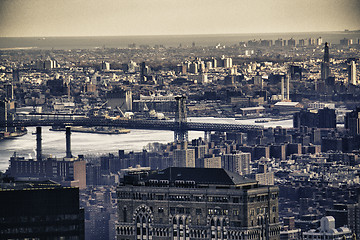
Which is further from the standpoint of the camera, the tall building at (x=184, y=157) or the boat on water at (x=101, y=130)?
the boat on water at (x=101, y=130)

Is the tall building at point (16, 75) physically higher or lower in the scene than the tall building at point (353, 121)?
higher

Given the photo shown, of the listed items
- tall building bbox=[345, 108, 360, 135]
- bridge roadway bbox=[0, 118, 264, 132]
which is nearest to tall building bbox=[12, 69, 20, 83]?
bridge roadway bbox=[0, 118, 264, 132]

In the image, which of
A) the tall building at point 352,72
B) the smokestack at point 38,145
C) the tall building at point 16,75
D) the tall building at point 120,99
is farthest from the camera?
the tall building at point 352,72

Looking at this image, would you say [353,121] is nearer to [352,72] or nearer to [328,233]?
[352,72]

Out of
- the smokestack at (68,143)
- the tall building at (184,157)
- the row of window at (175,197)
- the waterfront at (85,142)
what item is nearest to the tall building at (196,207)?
the row of window at (175,197)

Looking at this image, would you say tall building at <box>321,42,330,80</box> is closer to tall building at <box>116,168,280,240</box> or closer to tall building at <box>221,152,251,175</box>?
tall building at <box>221,152,251,175</box>

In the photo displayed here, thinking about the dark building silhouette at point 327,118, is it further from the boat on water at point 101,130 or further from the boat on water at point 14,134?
the boat on water at point 14,134
